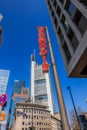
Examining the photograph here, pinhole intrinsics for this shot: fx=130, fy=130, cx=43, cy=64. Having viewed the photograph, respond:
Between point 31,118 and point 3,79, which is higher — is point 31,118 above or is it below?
below

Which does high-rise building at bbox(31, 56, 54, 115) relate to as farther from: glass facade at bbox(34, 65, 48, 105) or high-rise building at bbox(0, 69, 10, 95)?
high-rise building at bbox(0, 69, 10, 95)

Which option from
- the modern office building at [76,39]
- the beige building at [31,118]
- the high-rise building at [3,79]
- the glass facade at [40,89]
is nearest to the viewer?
the modern office building at [76,39]

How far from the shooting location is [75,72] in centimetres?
1436

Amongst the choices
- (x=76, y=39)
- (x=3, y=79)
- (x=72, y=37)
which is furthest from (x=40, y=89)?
(x=76, y=39)

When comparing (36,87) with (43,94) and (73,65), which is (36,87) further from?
(73,65)

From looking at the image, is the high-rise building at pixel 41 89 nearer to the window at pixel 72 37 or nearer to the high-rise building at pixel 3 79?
the high-rise building at pixel 3 79

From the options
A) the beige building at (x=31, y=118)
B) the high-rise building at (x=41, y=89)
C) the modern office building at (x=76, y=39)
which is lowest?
the modern office building at (x=76, y=39)

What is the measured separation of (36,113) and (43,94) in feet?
225

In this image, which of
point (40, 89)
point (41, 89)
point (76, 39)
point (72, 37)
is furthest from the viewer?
point (40, 89)

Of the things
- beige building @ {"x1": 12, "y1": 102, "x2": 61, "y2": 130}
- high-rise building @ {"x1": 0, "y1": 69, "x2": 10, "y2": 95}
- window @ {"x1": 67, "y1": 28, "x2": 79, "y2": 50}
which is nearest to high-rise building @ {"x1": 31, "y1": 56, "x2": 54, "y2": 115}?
high-rise building @ {"x1": 0, "y1": 69, "x2": 10, "y2": 95}

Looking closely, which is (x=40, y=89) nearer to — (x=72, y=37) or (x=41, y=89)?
(x=41, y=89)

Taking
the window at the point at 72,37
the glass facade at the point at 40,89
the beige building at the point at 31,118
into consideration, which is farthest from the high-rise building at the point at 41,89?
the window at the point at 72,37

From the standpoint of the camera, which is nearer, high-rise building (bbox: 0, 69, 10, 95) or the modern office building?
the modern office building

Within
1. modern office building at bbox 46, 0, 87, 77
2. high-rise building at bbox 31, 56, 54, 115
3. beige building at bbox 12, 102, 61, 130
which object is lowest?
modern office building at bbox 46, 0, 87, 77
